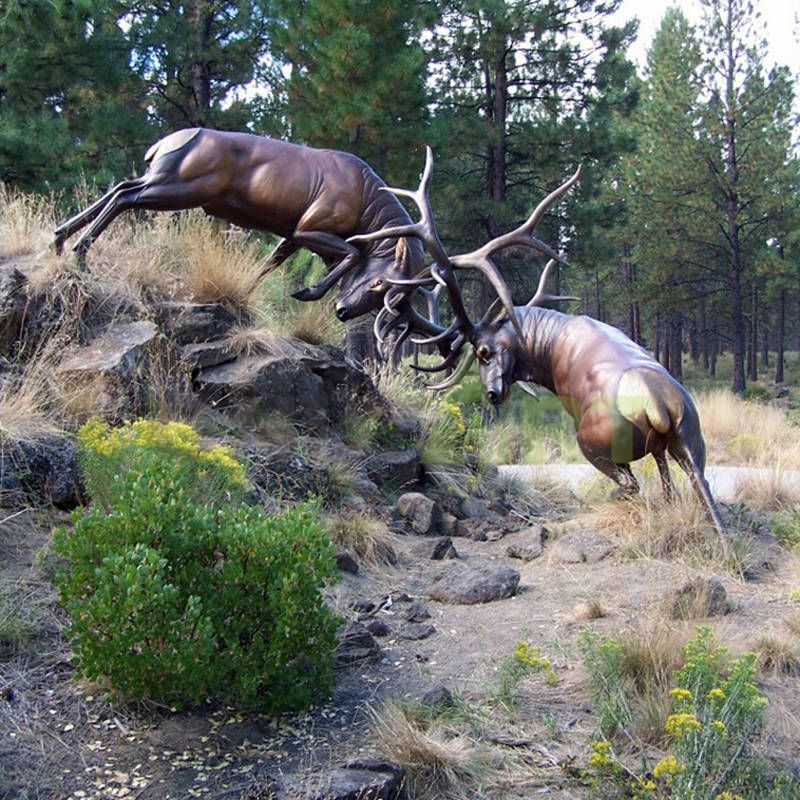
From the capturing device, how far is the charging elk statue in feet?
18.6

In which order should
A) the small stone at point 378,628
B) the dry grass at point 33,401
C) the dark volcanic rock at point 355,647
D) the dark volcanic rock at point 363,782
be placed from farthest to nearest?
the dry grass at point 33,401
the small stone at point 378,628
the dark volcanic rock at point 355,647
the dark volcanic rock at point 363,782

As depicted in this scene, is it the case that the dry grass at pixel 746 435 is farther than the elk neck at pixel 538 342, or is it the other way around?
the dry grass at pixel 746 435

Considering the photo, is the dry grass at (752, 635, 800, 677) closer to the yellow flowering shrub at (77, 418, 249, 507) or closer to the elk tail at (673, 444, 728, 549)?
the elk tail at (673, 444, 728, 549)

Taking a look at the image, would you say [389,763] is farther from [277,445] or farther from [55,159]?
[55,159]

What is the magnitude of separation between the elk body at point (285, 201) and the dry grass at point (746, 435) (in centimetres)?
426

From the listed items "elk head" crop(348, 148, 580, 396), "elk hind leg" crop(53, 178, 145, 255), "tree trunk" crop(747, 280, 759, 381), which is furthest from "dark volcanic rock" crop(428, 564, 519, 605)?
"tree trunk" crop(747, 280, 759, 381)

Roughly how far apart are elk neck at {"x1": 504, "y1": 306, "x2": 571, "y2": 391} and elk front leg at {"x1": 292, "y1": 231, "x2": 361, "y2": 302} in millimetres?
1315

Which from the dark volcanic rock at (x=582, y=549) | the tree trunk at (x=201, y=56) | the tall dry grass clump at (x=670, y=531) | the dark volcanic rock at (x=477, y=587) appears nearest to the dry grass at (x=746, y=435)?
the tall dry grass clump at (x=670, y=531)

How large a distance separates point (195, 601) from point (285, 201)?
4.28m

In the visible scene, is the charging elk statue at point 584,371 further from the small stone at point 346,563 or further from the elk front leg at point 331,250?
the small stone at point 346,563

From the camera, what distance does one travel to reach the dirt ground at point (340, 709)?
297cm

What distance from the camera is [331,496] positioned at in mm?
6477

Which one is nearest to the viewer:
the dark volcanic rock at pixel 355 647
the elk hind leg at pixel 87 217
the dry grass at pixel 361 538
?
the dark volcanic rock at pixel 355 647

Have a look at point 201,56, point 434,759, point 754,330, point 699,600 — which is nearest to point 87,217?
point 699,600
